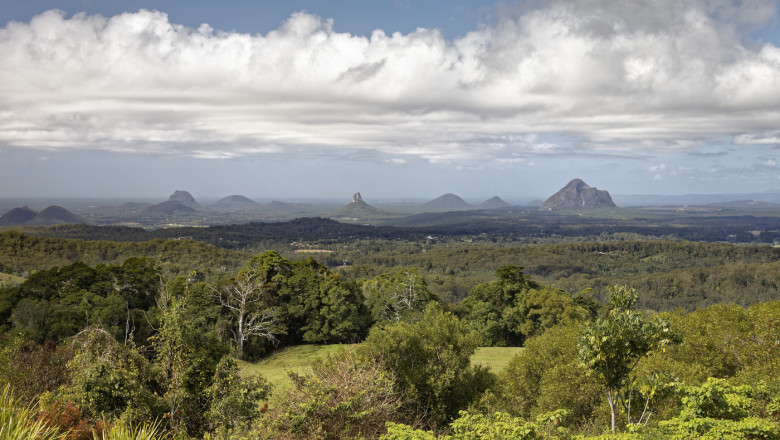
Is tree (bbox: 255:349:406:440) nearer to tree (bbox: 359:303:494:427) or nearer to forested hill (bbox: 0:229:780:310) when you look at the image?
tree (bbox: 359:303:494:427)

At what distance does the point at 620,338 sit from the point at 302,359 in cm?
2582

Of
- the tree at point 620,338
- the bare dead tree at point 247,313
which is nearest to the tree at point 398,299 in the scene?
the bare dead tree at point 247,313

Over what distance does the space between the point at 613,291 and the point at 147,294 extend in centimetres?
3696

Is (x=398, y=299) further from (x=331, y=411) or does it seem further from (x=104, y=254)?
(x=104, y=254)

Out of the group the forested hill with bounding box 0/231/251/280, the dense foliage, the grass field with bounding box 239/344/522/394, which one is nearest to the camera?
the dense foliage

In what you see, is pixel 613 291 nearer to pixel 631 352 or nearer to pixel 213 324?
pixel 631 352

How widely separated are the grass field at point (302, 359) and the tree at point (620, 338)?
Result: 16.8 m

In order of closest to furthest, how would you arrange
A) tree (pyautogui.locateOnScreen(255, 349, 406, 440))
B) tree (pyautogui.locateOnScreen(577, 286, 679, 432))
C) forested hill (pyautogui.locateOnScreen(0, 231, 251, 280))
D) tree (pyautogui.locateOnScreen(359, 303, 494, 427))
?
tree (pyautogui.locateOnScreen(577, 286, 679, 432)), tree (pyautogui.locateOnScreen(255, 349, 406, 440)), tree (pyautogui.locateOnScreen(359, 303, 494, 427)), forested hill (pyautogui.locateOnScreen(0, 231, 251, 280))

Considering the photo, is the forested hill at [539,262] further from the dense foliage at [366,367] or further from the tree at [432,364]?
the tree at [432,364]

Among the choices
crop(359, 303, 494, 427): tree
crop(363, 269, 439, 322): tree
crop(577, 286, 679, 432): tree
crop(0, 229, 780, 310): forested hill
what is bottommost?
crop(0, 229, 780, 310): forested hill

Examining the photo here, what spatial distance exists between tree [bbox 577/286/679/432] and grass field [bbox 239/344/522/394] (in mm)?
16820

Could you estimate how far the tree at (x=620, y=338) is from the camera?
9656 millimetres

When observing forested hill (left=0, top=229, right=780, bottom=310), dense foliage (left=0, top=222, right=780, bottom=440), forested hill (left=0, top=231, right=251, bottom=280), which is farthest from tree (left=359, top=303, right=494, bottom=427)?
forested hill (left=0, top=231, right=251, bottom=280)

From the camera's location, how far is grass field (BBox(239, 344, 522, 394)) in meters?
27.5
